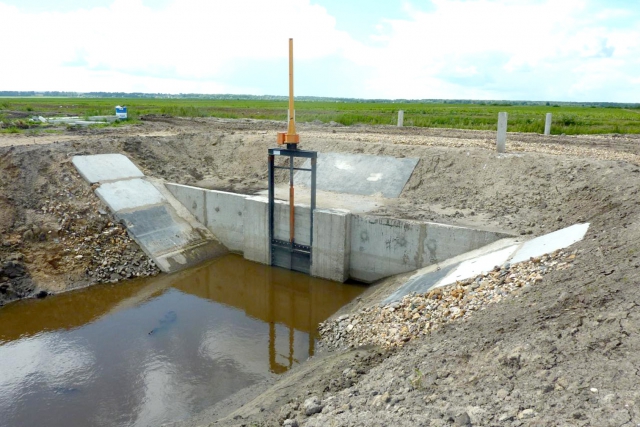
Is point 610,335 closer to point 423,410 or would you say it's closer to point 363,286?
point 423,410

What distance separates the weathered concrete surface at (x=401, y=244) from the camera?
12070 mm

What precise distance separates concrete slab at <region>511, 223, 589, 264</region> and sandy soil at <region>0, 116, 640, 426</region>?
0.33 meters

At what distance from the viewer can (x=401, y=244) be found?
13.1 metres

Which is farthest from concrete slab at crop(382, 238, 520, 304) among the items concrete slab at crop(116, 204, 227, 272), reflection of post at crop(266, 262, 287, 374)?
concrete slab at crop(116, 204, 227, 272)

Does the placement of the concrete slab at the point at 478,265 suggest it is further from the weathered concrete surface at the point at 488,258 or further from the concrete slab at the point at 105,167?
the concrete slab at the point at 105,167

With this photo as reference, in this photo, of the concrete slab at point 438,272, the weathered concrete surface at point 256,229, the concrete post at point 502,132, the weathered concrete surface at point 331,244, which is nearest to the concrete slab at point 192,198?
the weathered concrete surface at point 256,229

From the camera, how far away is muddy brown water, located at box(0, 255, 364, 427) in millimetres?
8555

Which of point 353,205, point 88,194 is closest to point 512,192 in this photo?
point 353,205

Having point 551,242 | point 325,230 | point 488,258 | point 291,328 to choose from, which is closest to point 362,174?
point 325,230

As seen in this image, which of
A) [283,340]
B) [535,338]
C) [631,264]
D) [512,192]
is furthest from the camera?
[512,192]

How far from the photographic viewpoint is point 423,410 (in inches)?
197

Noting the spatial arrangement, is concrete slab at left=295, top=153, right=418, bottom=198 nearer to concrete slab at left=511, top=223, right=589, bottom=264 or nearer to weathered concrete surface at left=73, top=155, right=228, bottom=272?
weathered concrete surface at left=73, top=155, right=228, bottom=272

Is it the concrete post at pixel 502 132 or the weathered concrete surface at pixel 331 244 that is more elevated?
the concrete post at pixel 502 132

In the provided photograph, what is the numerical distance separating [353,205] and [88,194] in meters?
8.94
